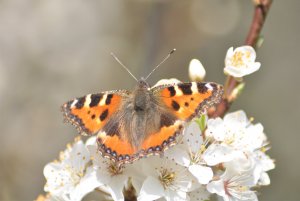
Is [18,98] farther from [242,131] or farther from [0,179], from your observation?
[242,131]

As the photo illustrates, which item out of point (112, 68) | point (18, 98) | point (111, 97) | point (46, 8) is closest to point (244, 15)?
point (112, 68)

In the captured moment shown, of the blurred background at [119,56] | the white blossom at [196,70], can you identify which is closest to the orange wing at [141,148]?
the white blossom at [196,70]

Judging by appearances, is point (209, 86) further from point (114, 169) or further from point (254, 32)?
point (114, 169)

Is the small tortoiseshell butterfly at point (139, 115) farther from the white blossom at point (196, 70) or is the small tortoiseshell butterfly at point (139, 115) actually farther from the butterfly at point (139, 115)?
the white blossom at point (196, 70)

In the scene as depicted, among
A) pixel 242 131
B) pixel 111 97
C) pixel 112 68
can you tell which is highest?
pixel 112 68

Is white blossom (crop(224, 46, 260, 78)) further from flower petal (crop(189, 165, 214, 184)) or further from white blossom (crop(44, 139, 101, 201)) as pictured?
white blossom (crop(44, 139, 101, 201))

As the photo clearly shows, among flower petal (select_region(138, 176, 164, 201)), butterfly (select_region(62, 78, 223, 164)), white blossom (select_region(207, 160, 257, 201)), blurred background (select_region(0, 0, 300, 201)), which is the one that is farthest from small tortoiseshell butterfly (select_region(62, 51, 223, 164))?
blurred background (select_region(0, 0, 300, 201))
